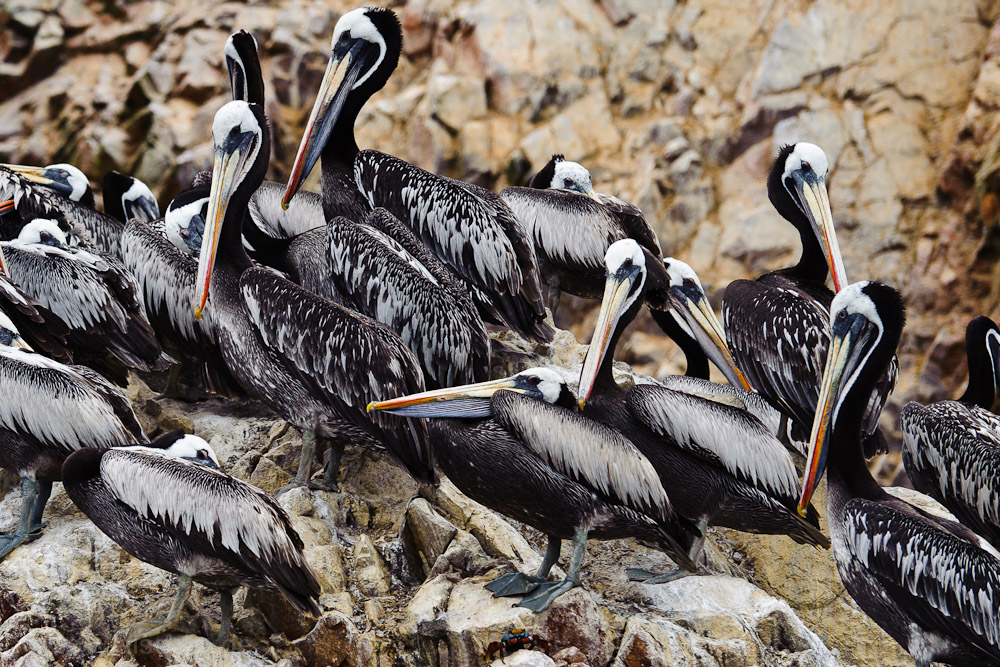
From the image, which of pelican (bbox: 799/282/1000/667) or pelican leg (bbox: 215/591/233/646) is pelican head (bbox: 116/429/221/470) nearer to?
pelican leg (bbox: 215/591/233/646)

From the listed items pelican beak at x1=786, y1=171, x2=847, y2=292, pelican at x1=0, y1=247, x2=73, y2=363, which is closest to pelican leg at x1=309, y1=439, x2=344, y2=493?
pelican at x1=0, y1=247, x2=73, y2=363

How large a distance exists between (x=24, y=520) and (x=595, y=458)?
2.46m

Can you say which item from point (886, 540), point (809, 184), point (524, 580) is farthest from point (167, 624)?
point (809, 184)

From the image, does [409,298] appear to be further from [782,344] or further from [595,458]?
[782,344]

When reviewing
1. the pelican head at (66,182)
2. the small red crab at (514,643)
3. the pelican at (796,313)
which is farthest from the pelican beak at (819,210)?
the pelican head at (66,182)

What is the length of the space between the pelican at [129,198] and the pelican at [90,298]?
70.8 inches

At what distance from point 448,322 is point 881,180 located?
930 cm

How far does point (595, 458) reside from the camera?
4020 mm

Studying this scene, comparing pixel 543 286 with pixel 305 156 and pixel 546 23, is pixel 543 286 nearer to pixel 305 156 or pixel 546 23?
pixel 305 156

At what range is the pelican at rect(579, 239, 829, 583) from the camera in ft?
14.3

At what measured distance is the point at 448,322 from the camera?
16.6 feet

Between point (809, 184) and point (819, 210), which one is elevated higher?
point (809, 184)

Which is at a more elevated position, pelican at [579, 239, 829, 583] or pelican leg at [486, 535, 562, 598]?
pelican at [579, 239, 829, 583]

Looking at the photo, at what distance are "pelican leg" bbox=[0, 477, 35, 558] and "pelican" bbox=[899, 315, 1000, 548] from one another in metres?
4.21
